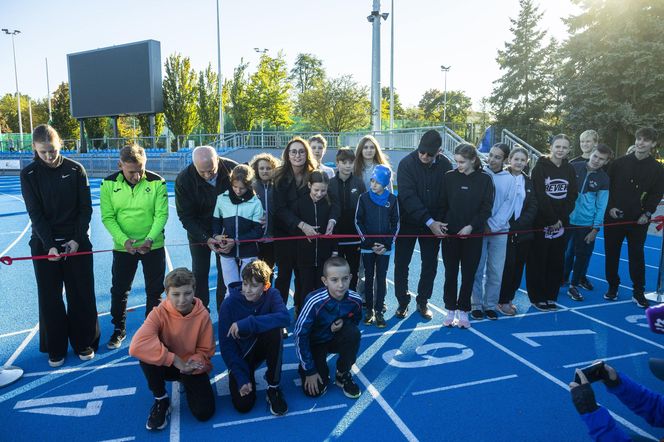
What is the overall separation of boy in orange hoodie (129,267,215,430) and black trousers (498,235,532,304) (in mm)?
3631

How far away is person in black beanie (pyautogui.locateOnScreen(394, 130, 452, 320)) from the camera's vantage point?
4941 mm

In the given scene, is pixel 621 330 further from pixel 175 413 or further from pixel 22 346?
pixel 22 346

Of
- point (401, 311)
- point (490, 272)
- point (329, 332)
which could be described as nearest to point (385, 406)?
point (329, 332)

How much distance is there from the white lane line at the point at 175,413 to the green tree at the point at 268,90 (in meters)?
31.4

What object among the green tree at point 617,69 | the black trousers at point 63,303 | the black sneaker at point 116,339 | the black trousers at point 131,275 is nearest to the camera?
the black trousers at point 63,303

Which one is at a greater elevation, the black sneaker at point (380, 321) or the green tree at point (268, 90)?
the green tree at point (268, 90)

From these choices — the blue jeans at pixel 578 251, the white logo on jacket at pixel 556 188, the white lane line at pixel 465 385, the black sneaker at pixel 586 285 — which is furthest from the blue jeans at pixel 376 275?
the black sneaker at pixel 586 285

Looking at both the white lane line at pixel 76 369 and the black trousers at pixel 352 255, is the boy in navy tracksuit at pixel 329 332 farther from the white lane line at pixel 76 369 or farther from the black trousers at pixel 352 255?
the white lane line at pixel 76 369

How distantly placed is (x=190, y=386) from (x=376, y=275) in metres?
2.41

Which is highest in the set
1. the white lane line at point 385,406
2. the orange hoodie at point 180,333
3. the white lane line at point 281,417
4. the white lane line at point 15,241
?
the orange hoodie at point 180,333

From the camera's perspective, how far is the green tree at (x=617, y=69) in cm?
1941

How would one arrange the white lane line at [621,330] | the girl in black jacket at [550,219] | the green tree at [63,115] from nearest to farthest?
the white lane line at [621,330]
the girl in black jacket at [550,219]
the green tree at [63,115]

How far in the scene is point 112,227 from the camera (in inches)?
169

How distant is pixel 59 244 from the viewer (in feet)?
13.5
